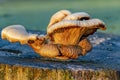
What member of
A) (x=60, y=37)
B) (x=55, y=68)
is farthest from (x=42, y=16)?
(x=55, y=68)

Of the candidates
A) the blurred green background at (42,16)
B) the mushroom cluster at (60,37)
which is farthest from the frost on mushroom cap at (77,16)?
the blurred green background at (42,16)

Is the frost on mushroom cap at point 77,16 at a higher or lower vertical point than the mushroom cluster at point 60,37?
higher

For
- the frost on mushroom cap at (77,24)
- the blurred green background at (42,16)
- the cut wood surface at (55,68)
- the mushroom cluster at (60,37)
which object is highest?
the frost on mushroom cap at (77,24)

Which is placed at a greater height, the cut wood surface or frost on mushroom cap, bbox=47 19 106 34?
frost on mushroom cap, bbox=47 19 106 34

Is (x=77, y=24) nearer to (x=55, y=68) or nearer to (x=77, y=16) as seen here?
(x=77, y=16)

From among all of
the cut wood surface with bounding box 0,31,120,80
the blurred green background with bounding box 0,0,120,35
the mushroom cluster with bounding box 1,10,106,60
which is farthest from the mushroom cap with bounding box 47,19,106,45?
the blurred green background with bounding box 0,0,120,35

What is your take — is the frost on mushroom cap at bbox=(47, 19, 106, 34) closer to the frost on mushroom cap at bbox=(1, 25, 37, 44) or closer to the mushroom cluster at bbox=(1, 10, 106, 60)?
the mushroom cluster at bbox=(1, 10, 106, 60)

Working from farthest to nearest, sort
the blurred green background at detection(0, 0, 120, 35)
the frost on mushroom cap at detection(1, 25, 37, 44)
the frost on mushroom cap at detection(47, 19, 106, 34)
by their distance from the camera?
1. the blurred green background at detection(0, 0, 120, 35)
2. the frost on mushroom cap at detection(1, 25, 37, 44)
3. the frost on mushroom cap at detection(47, 19, 106, 34)

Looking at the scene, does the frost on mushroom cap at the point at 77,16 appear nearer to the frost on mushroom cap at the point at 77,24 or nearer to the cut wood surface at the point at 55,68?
the frost on mushroom cap at the point at 77,24

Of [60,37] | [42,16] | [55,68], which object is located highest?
[60,37]
